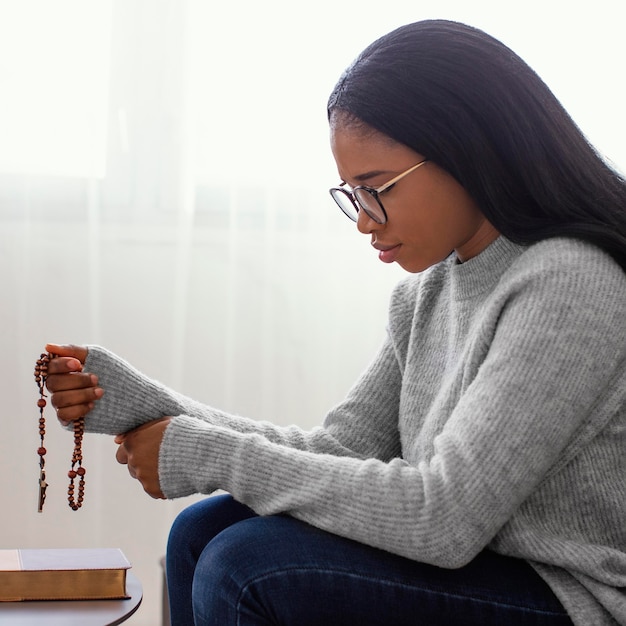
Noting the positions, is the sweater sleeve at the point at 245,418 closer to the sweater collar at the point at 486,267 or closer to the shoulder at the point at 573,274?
the sweater collar at the point at 486,267

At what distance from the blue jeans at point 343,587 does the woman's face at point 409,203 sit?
0.37 meters

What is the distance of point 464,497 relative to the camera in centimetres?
96

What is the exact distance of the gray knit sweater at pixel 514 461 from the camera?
3.16 feet

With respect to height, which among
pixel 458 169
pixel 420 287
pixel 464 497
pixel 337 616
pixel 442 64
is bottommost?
pixel 337 616

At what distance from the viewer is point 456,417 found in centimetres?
101

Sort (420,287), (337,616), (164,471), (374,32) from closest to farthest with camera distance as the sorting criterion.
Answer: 1. (337,616)
2. (164,471)
3. (420,287)
4. (374,32)

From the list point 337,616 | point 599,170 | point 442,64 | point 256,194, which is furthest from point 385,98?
point 256,194

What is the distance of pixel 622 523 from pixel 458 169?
42cm

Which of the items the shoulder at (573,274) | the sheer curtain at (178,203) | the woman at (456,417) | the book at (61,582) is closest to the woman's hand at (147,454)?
the woman at (456,417)

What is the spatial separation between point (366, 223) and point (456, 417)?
0.29 metres

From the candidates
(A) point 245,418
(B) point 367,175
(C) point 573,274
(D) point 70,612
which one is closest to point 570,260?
(C) point 573,274

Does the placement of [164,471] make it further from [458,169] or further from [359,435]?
[458,169]

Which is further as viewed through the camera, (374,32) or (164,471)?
(374,32)

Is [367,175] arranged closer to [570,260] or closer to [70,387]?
[570,260]
